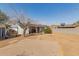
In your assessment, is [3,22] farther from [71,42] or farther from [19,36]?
Answer: [71,42]

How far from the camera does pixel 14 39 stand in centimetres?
668

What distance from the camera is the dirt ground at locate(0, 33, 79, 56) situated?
6625 mm

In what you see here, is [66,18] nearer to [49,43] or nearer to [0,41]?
[49,43]

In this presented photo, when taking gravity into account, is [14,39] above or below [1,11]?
below

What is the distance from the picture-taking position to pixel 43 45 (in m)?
6.66

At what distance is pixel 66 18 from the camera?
6.67 metres

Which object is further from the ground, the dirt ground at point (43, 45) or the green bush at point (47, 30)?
the green bush at point (47, 30)

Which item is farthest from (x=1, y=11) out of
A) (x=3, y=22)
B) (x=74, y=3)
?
(x=74, y=3)

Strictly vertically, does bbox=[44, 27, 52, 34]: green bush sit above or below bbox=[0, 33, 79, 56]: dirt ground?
above

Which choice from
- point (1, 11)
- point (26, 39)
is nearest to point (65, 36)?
point (26, 39)

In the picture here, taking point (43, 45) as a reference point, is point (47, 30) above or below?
above

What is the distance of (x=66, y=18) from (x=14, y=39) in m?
0.83

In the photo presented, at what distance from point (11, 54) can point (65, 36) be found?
842mm

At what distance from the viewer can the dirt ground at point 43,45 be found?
21.7 ft
